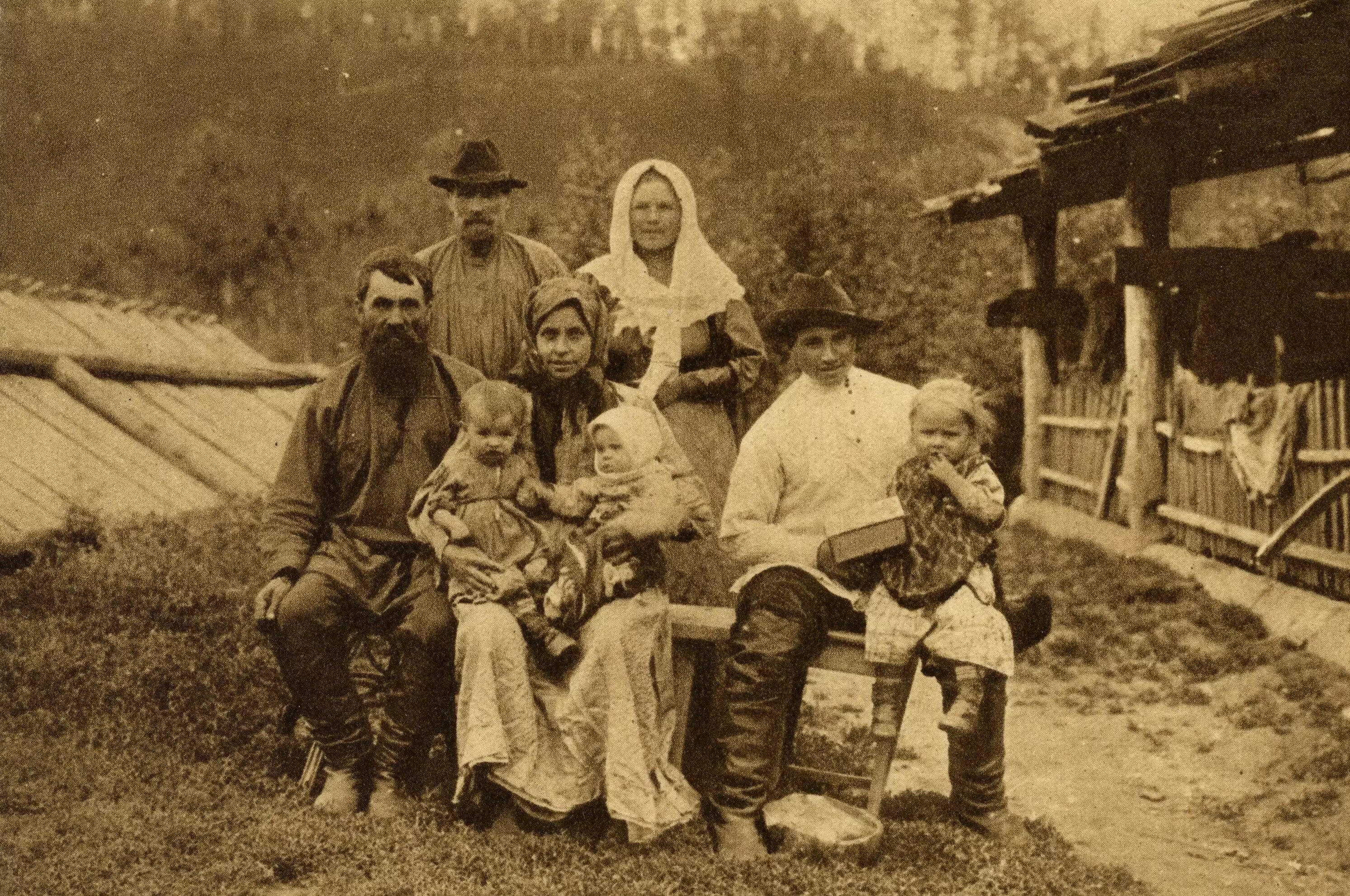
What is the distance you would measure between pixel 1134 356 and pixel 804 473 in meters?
6.48

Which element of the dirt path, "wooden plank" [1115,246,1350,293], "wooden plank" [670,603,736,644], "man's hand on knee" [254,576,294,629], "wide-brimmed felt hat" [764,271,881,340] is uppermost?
"wooden plank" [1115,246,1350,293]

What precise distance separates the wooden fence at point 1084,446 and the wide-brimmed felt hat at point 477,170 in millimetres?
7375

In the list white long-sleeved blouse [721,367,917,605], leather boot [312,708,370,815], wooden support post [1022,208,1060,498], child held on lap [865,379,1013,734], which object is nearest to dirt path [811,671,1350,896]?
child held on lap [865,379,1013,734]

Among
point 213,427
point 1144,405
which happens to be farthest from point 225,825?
point 1144,405

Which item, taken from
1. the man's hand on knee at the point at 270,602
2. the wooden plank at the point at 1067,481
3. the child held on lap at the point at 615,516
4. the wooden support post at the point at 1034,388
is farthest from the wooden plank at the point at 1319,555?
the man's hand on knee at the point at 270,602

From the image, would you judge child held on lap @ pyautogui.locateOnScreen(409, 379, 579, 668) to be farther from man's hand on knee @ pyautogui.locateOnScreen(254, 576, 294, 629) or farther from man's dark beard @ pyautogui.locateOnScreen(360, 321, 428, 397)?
man's hand on knee @ pyautogui.locateOnScreen(254, 576, 294, 629)

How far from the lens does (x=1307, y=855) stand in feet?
15.4

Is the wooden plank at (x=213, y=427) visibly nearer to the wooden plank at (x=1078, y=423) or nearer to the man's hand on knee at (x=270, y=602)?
the man's hand on knee at (x=270, y=602)

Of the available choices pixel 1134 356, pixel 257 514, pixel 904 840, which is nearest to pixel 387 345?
pixel 904 840

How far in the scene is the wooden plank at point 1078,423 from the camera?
11.5 m

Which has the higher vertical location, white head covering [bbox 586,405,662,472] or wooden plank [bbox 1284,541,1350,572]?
white head covering [bbox 586,405,662,472]

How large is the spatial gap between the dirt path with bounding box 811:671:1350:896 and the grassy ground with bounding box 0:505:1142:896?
62 cm

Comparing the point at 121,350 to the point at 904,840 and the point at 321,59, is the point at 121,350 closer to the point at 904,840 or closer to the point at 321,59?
the point at 321,59

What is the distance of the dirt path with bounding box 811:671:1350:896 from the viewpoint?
4.55m
